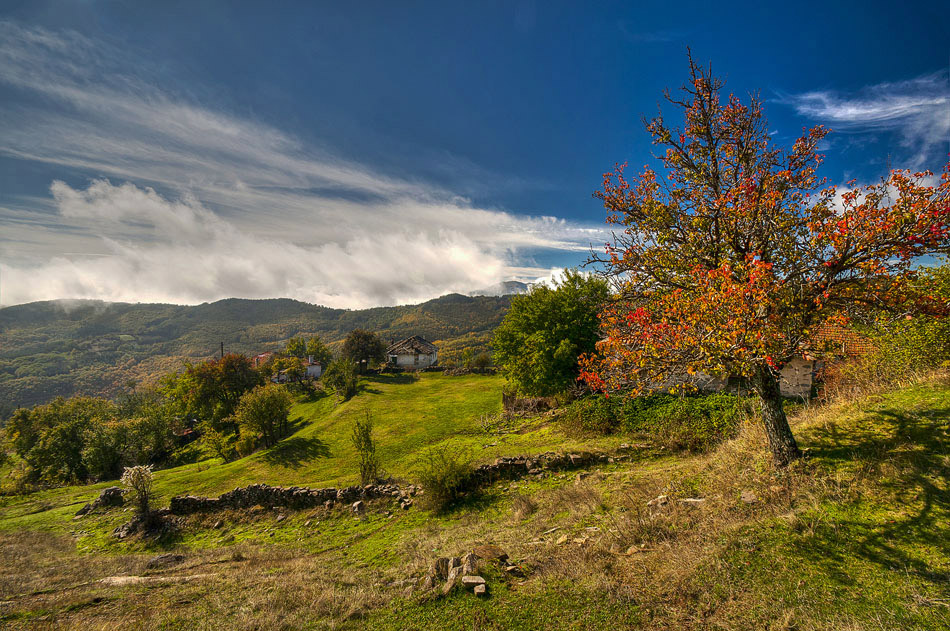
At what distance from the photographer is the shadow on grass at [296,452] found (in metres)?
25.0

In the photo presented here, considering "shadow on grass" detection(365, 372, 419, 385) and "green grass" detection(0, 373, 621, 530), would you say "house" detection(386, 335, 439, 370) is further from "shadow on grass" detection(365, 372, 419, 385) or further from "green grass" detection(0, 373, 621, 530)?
"green grass" detection(0, 373, 621, 530)

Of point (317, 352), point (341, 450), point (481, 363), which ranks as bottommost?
point (341, 450)

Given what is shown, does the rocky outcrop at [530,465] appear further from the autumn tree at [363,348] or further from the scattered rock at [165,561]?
the autumn tree at [363,348]

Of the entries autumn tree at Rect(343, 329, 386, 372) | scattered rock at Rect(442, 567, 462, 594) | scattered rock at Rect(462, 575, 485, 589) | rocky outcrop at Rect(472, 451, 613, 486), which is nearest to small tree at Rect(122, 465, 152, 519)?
rocky outcrop at Rect(472, 451, 613, 486)

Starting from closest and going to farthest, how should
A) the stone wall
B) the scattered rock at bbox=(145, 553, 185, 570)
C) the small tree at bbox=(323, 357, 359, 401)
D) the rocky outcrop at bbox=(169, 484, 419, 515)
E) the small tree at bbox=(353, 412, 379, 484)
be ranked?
1. the scattered rock at bbox=(145, 553, 185, 570)
2. the rocky outcrop at bbox=(169, 484, 419, 515)
3. the small tree at bbox=(353, 412, 379, 484)
4. the stone wall
5. the small tree at bbox=(323, 357, 359, 401)

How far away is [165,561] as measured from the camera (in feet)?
38.2

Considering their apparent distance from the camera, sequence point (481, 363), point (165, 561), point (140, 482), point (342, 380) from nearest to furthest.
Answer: point (165, 561) → point (140, 482) → point (342, 380) → point (481, 363)

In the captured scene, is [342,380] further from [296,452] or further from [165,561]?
[165,561]

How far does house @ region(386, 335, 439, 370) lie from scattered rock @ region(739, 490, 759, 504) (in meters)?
69.1

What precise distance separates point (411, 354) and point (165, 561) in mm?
64960

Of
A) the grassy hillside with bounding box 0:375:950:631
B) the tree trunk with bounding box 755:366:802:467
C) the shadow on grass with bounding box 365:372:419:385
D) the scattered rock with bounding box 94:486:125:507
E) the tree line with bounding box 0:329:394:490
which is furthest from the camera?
the shadow on grass with bounding box 365:372:419:385

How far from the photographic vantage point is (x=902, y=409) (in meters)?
9.11

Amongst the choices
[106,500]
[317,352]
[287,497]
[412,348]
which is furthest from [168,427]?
[412,348]

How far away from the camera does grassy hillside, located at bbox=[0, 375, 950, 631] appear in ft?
16.8
